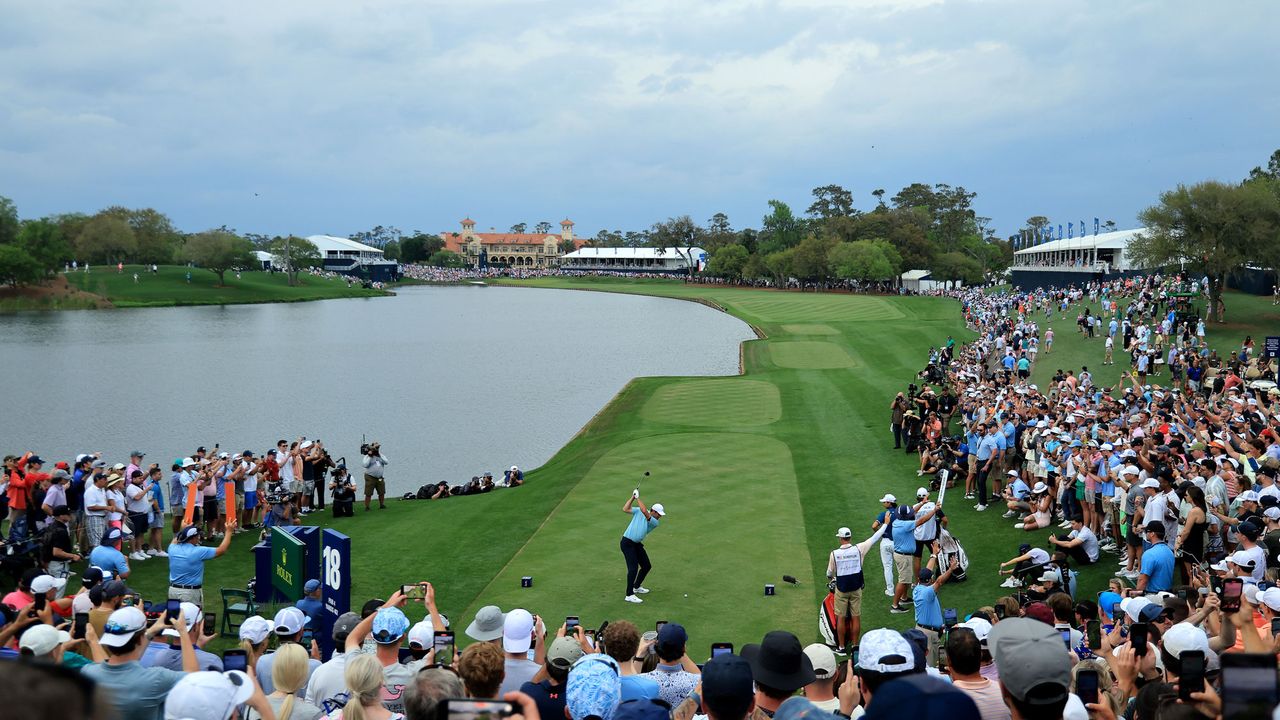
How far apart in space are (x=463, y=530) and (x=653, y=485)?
514 cm

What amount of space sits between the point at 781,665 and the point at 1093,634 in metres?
7.54

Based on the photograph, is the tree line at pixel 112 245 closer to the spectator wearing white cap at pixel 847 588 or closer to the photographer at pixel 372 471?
the photographer at pixel 372 471

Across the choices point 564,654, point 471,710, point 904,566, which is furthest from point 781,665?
point 904,566

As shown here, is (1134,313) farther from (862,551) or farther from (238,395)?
(238,395)

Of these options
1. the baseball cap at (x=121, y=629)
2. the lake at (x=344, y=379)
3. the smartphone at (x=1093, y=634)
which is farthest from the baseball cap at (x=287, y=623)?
the lake at (x=344, y=379)

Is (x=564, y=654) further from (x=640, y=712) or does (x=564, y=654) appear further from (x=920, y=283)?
(x=920, y=283)

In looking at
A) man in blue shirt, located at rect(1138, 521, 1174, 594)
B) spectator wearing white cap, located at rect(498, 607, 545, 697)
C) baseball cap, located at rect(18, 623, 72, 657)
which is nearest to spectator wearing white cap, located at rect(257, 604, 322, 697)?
baseball cap, located at rect(18, 623, 72, 657)

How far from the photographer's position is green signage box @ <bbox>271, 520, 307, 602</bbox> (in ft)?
42.1

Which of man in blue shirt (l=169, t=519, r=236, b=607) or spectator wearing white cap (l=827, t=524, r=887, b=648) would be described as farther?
man in blue shirt (l=169, t=519, r=236, b=607)

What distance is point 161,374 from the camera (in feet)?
165

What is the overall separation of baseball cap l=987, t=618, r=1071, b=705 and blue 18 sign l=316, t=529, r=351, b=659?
8889 millimetres

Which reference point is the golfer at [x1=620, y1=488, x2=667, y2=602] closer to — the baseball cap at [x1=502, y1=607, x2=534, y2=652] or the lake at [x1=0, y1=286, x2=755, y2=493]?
the baseball cap at [x1=502, y1=607, x2=534, y2=652]

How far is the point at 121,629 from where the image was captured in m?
5.57

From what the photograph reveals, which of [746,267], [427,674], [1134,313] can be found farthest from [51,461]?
[746,267]
